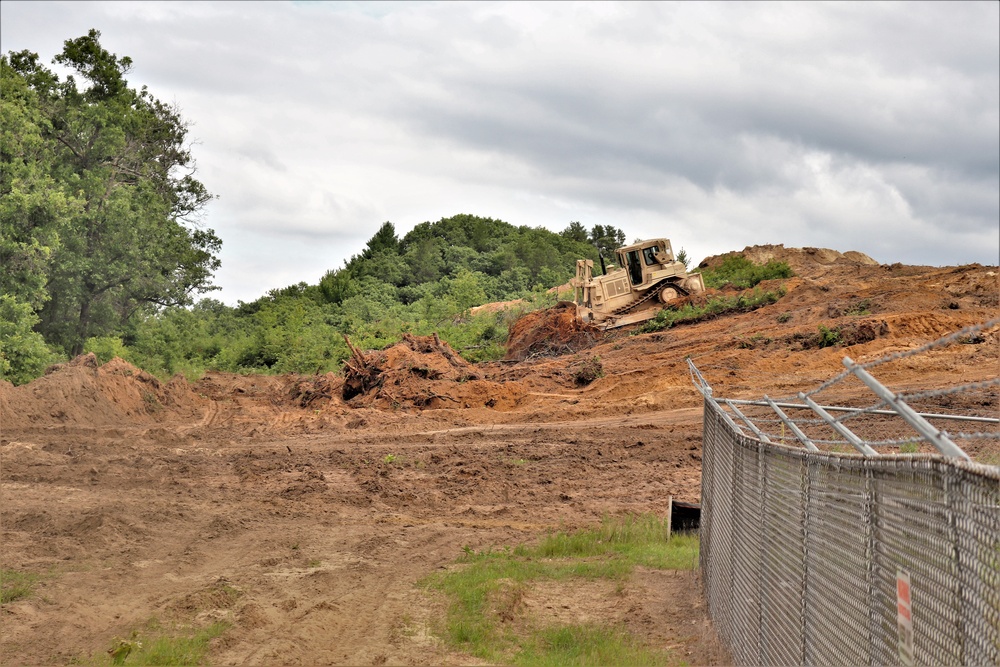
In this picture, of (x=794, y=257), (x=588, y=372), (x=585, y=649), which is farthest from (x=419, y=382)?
(x=794, y=257)

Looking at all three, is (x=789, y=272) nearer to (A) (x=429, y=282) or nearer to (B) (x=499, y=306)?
(B) (x=499, y=306)

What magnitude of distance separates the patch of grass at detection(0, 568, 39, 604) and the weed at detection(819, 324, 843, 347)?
68.7 feet

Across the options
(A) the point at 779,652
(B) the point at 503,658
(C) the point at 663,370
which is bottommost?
(B) the point at 503,658

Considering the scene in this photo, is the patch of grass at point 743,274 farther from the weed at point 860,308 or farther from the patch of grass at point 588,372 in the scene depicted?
the patch of grass at point 588,372

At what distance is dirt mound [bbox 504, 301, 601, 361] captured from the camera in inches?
1446

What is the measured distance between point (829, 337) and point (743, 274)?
18352mm

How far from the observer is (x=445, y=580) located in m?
11.6

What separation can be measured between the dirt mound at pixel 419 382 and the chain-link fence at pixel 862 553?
64.2 feet

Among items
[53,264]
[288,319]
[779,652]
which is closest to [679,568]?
[779,652]

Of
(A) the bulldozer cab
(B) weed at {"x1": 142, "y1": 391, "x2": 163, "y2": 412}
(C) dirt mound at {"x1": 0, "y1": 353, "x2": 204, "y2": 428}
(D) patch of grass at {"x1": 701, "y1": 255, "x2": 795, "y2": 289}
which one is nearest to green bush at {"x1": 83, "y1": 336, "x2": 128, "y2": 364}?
(C) dirt mound at {"x1": 0, "y1": 353, "x2": 204, "y2": 428}

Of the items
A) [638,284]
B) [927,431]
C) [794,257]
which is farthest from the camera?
[794,257]

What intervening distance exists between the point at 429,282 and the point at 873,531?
66036 millimetres

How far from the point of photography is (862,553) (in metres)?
4.55

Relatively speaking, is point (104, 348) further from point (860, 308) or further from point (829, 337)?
point (860, 308)
